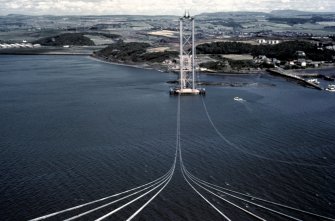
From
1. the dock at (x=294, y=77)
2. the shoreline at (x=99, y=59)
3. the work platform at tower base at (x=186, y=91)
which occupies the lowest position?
the shoreline at (x=99, y=59)

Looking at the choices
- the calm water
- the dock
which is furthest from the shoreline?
the calm water

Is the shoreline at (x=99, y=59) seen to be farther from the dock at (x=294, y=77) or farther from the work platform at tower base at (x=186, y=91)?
the work platform at tower base at (x=186, y=91)

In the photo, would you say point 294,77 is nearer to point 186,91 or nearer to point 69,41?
point 186,91

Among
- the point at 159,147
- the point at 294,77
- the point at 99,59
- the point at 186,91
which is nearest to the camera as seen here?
the point at 159,147

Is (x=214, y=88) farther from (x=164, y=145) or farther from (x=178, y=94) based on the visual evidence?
(x=164, y=145)

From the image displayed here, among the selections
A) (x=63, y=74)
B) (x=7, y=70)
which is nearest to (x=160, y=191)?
(x=63, y=74)

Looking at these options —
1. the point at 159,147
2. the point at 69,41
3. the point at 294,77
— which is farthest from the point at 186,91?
the point at 69,41

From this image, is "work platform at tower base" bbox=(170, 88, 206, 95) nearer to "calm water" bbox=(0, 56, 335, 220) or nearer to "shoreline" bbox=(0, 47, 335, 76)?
"calm water" bbox=(0, 56, 335, 220)

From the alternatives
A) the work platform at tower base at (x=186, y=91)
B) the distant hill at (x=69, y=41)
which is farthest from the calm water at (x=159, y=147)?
the distant hill at (x=69, y=41)

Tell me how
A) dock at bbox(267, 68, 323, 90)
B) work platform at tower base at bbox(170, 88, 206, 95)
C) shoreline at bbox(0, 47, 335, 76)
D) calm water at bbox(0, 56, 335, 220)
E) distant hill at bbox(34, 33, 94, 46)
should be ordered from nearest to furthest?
calm water at bbox(0, 56, 335, 220)
work platform at tower base at bbox(170, 88, 206, 95)
dock at bbox(267, 68, 323, 90)
shoreline at bbox(0, 47, 335, 76)
distant hill at bbox(34, 33, 94, 46)
